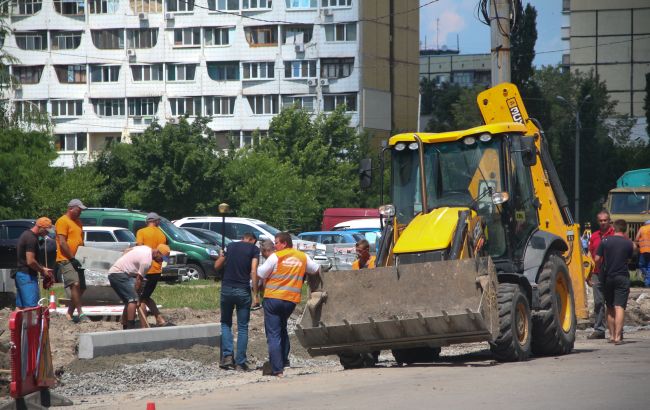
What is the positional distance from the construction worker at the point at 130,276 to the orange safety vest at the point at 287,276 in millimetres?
3712

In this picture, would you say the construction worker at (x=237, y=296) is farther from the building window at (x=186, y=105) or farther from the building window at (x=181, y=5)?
the building window at (x=181, y=5)

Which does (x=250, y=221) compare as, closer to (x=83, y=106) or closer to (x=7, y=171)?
(x=7, y=171)

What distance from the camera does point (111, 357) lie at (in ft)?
51.2

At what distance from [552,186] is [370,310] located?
4535mm

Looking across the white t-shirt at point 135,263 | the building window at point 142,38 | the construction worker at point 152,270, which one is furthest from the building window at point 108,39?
the white t-shirt at point 135,263

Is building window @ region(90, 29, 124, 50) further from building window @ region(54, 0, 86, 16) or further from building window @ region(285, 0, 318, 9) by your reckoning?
building window @ region(285, 0, 318, 9)

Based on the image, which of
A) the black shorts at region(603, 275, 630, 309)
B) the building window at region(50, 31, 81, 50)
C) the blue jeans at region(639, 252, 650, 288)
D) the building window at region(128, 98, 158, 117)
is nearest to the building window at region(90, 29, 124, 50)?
the building window at region(50, 31, 81, 50)

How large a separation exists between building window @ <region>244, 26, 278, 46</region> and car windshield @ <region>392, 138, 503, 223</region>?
69.0m

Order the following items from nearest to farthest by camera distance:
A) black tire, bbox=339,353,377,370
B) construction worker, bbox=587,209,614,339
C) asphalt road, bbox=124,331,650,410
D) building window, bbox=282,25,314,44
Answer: asphalt road, bbox=124,331,650,410
black tire, bbox=339,353,377,370
construction worker, bbox=587,209,614,339
building window, bbox=282,25,314,44

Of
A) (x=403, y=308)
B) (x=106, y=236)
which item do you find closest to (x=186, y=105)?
(x=106, y=236)

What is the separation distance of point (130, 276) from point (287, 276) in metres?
4.21

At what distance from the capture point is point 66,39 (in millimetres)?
87250

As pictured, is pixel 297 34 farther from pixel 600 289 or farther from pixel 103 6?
pixel 600 289

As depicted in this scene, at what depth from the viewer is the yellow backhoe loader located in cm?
1437
